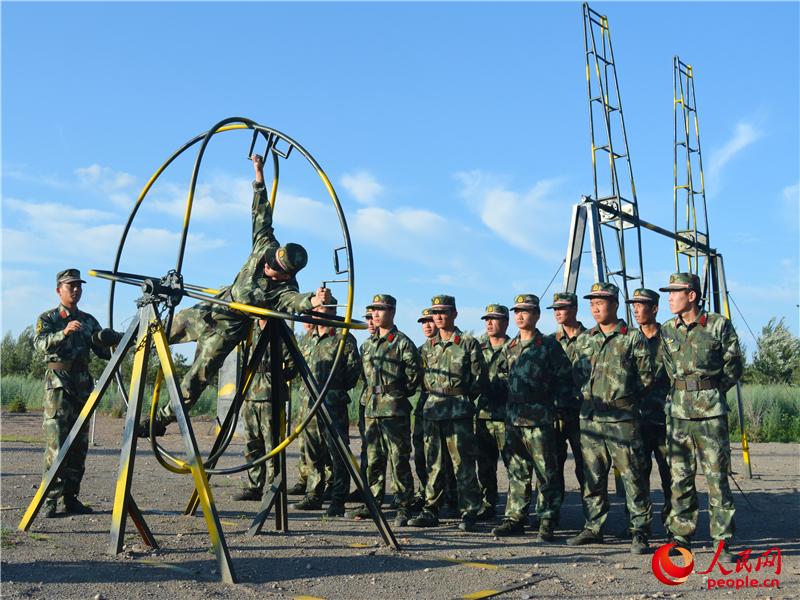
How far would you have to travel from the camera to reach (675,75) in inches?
596

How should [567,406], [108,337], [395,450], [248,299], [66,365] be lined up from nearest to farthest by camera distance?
[248,299] < [108,337] < [66,365] < [395,450] < [567,406]

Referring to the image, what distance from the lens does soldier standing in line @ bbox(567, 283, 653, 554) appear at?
22.7 feet

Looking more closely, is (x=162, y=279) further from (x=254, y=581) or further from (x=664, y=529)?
(x=664, y=529)

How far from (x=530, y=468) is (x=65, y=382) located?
4.76 metres

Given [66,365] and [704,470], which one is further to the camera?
[66,365]

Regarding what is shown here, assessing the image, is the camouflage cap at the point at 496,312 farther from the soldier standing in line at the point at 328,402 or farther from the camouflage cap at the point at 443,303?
the soldier standing in line at the point at 328,402

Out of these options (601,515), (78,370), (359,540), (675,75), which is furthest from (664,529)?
(675,75)

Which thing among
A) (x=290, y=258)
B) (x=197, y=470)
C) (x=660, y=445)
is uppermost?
(x=290, y=258)

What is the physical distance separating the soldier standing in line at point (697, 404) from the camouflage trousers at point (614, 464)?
28 cm

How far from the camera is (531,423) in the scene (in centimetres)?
743

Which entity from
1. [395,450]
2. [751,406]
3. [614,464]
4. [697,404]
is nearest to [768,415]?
[751,406]

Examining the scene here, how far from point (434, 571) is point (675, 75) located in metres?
12.4

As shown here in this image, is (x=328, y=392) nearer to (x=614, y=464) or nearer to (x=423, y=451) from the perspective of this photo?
(x=423, y=451)

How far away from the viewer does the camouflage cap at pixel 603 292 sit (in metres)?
7.45
